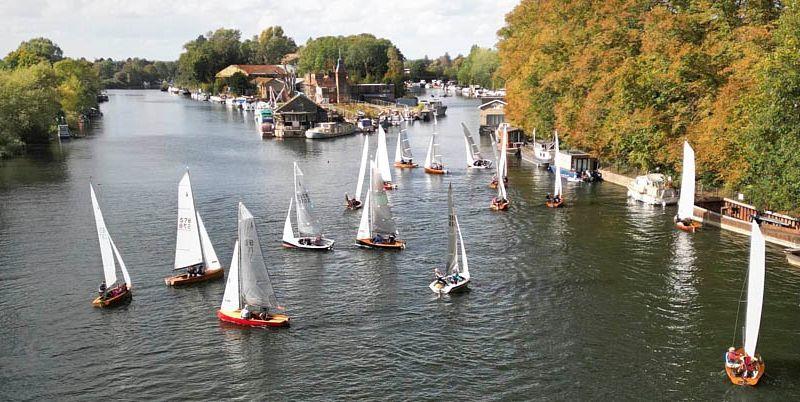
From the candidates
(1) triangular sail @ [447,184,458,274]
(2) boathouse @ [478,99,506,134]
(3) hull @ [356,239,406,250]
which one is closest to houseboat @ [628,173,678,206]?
(3) hull @ [356,239,406,250]

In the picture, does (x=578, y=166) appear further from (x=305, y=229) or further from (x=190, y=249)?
(x=190, y=249)

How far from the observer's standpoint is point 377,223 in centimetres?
6469

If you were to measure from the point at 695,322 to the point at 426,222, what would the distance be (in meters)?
33.4

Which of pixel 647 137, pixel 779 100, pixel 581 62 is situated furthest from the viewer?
pixel 581 62

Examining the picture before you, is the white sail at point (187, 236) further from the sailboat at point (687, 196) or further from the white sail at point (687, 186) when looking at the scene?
the white sail at point (687, 186)

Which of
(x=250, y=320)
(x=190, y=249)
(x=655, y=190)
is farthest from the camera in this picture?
(x=655, y=190)

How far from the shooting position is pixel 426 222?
74.8 metres

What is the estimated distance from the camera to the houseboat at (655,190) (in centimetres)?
7969

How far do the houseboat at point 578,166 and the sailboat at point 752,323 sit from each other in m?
58.9

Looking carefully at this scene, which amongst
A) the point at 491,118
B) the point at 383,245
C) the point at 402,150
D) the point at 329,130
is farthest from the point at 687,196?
the point at 329,130

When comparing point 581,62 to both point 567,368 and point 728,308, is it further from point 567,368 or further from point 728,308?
point 567,368

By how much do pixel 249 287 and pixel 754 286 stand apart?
1197 inches

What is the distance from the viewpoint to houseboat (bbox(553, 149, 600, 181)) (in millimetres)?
96875

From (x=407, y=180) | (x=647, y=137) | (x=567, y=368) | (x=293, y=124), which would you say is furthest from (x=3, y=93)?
(x=567, y=368)
